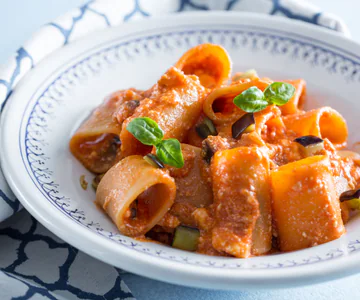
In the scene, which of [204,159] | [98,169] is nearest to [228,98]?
[204,159]

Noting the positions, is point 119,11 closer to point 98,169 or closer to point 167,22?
point 167,22

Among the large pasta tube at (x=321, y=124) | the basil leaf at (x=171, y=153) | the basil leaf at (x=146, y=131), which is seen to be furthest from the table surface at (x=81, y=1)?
the large pasta tube at (x=321, y=124)

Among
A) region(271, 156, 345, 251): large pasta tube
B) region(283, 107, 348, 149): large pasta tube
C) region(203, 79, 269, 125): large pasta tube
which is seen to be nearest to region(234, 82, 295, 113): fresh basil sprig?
region(203, 79, 269, 125): large pasta tube

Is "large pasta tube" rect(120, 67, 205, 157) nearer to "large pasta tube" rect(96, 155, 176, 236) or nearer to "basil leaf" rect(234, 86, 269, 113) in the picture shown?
"large pasta tube" rect(96, 155, 176, 236)

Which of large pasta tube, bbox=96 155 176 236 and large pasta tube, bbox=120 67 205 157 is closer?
large pasta tube, bbox=96 155 176 236

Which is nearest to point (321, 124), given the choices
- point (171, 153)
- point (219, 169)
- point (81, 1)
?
point (219, 169)

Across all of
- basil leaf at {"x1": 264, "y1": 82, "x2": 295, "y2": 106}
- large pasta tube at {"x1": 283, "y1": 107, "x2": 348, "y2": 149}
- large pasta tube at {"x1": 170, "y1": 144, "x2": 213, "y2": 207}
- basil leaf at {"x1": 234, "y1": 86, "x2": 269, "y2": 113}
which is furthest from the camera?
large pasta tube at {"x1": 283, "y1": 107, "x2": 348, "y2": 149}

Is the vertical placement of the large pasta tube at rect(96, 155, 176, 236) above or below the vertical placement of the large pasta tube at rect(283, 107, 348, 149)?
below

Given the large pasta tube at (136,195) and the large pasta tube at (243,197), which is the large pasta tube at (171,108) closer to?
Answer: the large pasta tube at (136,195)
